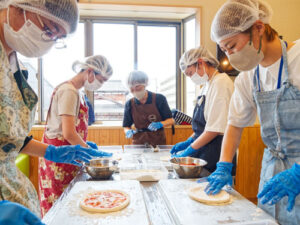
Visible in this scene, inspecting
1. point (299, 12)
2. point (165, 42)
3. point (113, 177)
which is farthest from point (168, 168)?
point (299, 12)

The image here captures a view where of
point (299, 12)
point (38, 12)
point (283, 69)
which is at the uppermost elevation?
point (299, 12)

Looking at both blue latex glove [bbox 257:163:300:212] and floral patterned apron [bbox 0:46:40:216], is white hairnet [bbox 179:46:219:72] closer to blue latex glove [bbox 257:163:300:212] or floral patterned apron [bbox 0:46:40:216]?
blue latex glove [bbox 257:163:300:212]

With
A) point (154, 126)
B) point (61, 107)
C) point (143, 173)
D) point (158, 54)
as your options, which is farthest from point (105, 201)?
point (158, 54)

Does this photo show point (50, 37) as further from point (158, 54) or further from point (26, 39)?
point (158, 54)

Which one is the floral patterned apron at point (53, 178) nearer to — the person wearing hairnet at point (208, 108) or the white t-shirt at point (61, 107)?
the white t-shirt at point (61, 107)

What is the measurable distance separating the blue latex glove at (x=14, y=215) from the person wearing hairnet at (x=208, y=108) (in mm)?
964

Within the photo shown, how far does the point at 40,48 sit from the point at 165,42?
3.03 meters

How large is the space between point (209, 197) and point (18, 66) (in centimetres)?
102

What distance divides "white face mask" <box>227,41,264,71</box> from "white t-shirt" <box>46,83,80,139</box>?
1.05 m

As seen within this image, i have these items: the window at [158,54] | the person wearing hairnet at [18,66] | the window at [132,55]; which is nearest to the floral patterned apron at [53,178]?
the person wearing hairnet at [18,66]

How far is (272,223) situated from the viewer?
784 millimetres

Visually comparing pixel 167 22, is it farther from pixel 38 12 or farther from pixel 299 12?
pixel 38 12

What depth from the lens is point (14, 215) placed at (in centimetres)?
64

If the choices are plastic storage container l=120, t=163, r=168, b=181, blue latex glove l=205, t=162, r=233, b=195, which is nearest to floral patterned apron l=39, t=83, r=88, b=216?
plastic storage container l=120, t=163, r=168, b=181
